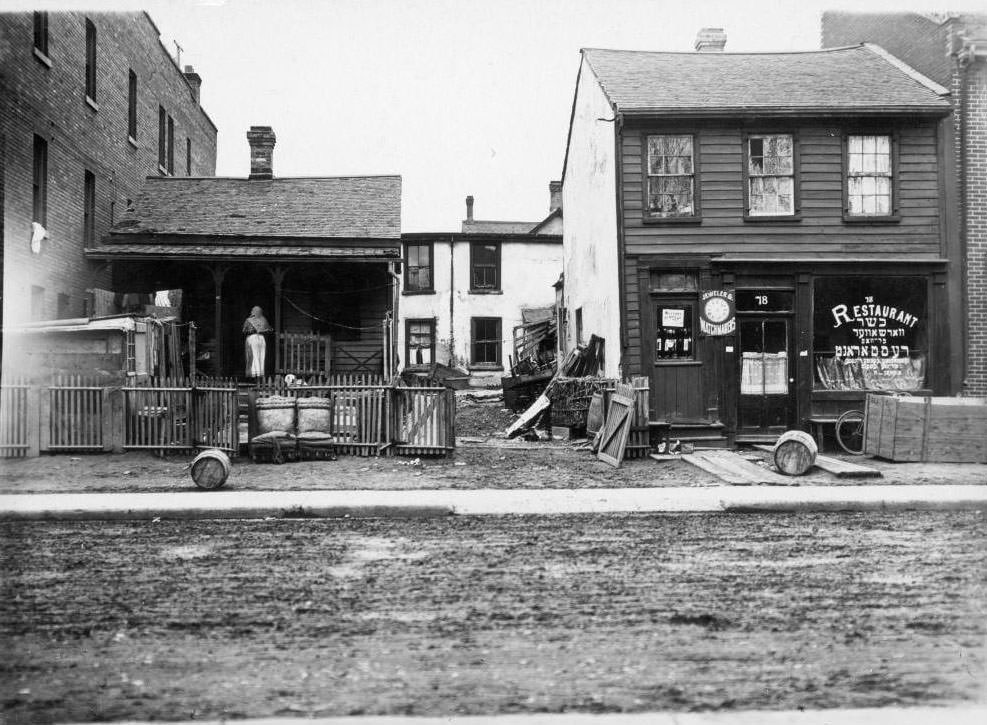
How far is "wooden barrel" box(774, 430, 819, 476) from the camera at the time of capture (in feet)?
36.5

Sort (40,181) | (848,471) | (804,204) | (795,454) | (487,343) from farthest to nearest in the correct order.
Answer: (487,343) → (40,181) → (804,204) → (795,454) → (848,471)

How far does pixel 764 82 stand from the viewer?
16.7 m

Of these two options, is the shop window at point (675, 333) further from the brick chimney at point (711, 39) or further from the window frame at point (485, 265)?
the window frame at point (485, 265)

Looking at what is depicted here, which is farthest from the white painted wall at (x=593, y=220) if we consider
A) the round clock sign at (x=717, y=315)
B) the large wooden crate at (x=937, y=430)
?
the large wooden crate at (x=937, y=430)

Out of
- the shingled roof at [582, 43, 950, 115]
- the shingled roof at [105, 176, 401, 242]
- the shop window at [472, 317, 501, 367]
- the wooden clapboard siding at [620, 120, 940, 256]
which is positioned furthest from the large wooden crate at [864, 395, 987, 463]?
the shop window at [472, 317, 501, 367]

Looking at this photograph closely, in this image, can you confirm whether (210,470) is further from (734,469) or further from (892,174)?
(892,174)

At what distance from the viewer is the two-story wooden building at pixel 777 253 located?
601 inches

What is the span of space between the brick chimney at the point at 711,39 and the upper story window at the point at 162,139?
1660 centimetres

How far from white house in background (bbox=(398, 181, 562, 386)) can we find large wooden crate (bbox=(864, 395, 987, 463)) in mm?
19599

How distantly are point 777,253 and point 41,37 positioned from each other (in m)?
15.8

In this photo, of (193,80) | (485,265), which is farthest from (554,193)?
(193,80)

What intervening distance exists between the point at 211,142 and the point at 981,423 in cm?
2984

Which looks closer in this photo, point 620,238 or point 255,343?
point 620,238

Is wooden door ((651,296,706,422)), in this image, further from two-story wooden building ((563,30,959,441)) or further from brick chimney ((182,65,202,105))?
brick chimney ((182,65,202,105))
